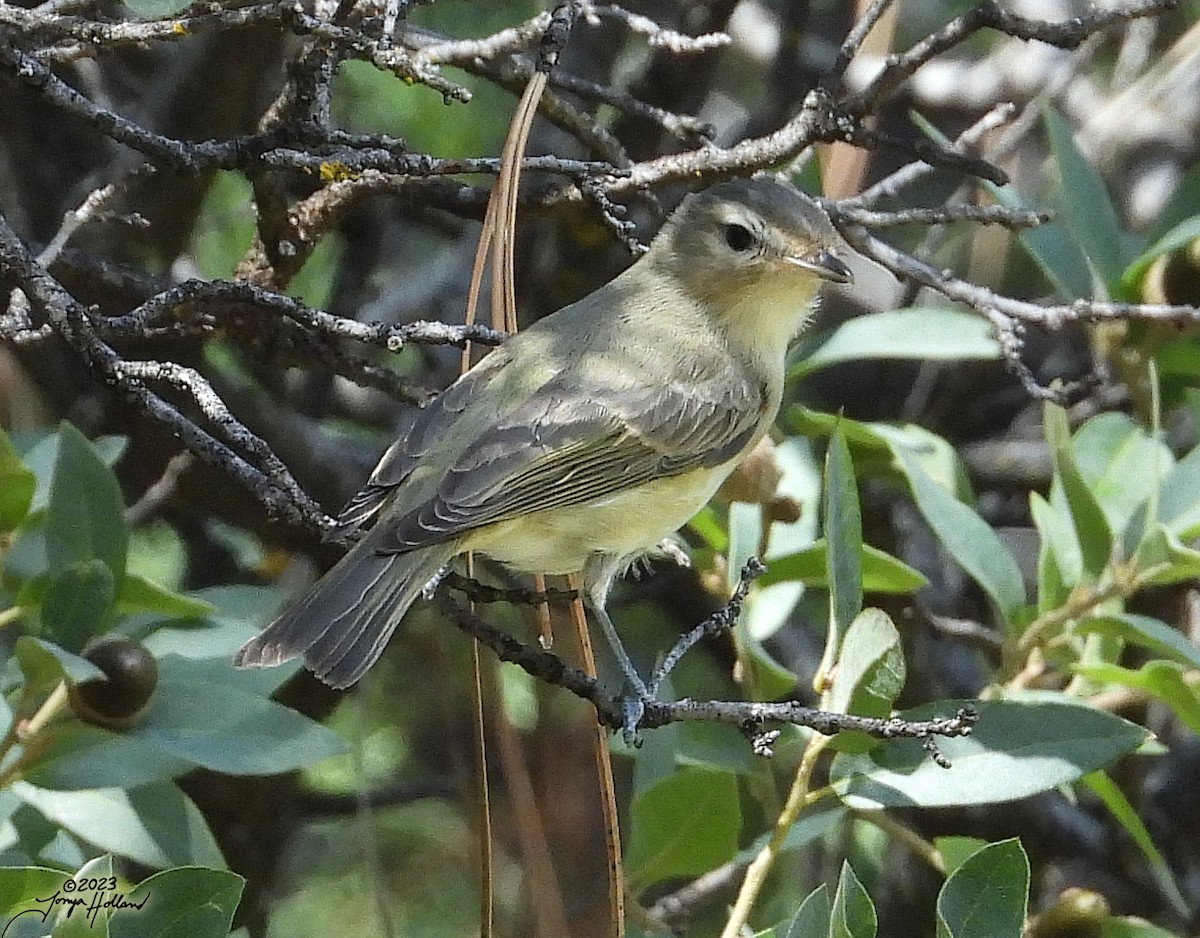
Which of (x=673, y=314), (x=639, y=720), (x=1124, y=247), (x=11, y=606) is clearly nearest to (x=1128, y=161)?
(x=1124, y=247)

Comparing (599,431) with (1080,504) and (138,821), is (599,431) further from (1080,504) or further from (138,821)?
(138,821)

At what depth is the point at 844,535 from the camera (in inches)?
75.3

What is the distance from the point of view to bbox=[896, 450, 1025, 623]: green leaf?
2.37m

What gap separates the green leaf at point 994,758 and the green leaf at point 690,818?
0.24 metres

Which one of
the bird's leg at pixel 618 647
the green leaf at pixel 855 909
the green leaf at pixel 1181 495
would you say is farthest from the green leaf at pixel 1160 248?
the green leaf at pixel 855 909

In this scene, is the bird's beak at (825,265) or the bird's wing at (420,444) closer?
the bird's wing at (420,444)

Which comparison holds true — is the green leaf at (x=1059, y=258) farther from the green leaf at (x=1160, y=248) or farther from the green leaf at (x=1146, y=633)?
the green leaf at (x=1146, y=633)

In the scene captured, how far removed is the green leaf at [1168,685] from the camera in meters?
2.11

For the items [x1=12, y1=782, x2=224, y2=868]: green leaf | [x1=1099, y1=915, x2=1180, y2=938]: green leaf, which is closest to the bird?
[x1=12, y1=782, x2=224, y2=868]: green leaf

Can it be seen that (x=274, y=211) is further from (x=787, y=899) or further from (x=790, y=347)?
(x=787, y=899)

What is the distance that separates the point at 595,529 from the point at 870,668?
0.71 metres

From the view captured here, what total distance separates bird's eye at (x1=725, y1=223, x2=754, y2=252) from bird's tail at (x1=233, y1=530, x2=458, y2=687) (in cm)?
89

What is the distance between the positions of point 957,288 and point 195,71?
152cm

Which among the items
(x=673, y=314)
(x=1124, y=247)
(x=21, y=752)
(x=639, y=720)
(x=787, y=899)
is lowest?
(x=787, y=899)
